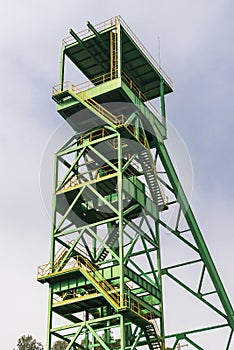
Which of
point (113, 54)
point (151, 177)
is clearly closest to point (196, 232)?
point (151, 177)

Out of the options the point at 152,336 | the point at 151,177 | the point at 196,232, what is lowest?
the point at 152,336

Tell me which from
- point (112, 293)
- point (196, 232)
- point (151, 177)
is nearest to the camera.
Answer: point (112, 293)

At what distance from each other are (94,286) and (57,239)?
199 inches

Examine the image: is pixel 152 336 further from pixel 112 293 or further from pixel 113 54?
pixel 113 54

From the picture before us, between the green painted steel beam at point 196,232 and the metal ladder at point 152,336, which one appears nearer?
the metal ladder at point 152,336

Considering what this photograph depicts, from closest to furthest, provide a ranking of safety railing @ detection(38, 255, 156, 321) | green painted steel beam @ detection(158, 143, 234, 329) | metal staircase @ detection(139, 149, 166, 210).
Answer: safety railing @ detection(38, 255, 156, 321) → metal staircase @ detection(139, 149, 166, 210) → green painted steel beam @ detection(158, 143, 234, 329)

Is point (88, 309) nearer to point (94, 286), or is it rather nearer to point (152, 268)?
point (94, 286)

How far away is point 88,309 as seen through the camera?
40062 mm

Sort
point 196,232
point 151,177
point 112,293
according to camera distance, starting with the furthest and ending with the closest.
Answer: point 196,232
point 151,177
point 112,293

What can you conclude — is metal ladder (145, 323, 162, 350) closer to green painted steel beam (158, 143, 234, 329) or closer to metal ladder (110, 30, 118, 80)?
green painted steel beam (158, 143, 234, 329)

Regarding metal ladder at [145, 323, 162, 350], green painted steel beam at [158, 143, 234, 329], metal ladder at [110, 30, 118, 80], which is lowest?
metal ladder at [145, 323, 162, 350]

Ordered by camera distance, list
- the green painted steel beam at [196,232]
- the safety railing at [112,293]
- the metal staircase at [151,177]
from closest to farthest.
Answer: the safety railing at [112,293], the metal staircase at [151,177], the green painted steel beam at [196,232]

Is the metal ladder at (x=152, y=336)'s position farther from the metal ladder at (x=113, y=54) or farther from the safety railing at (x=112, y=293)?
the metal ladder at (x=113, y=54)

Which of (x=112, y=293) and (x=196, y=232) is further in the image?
(x=196, y=232)
